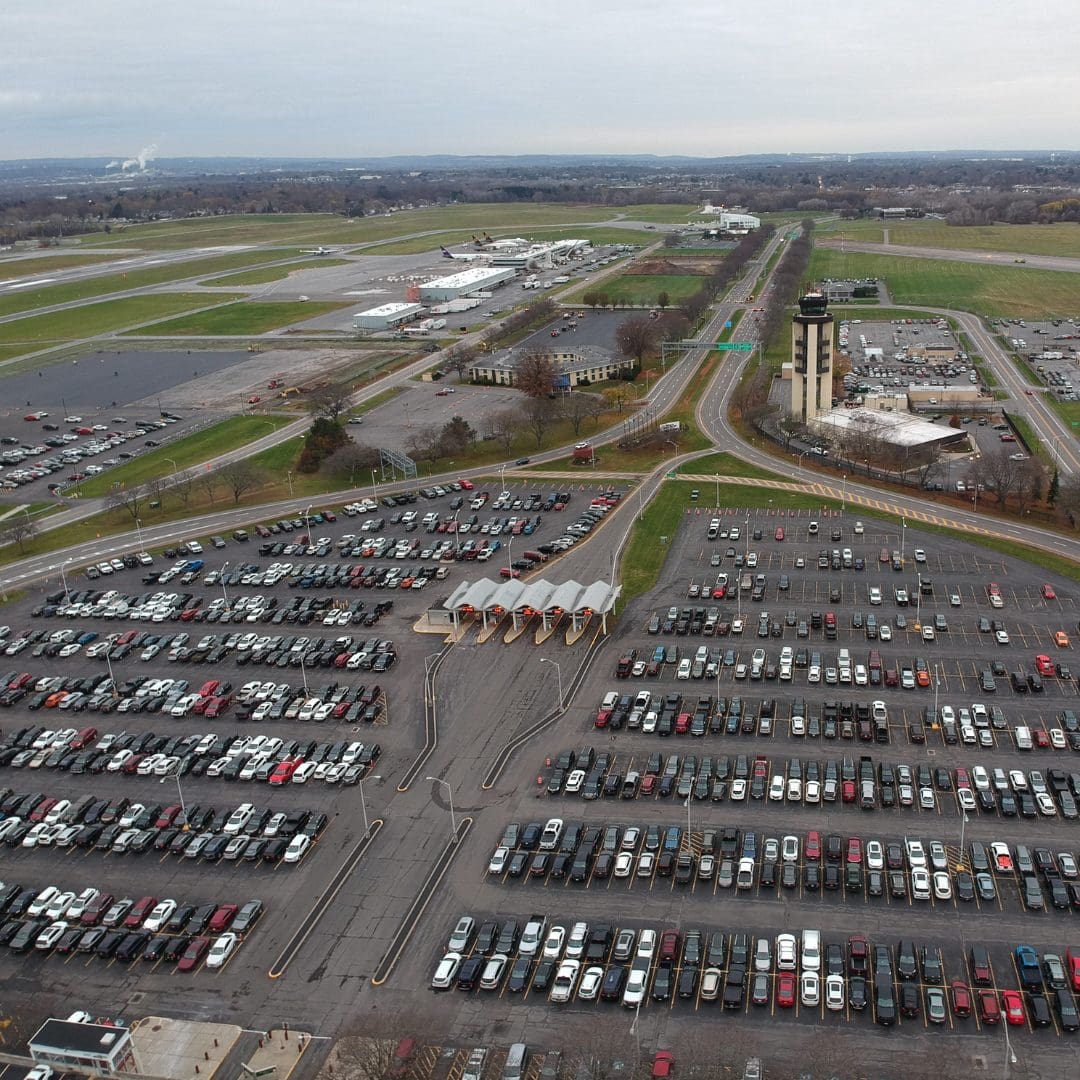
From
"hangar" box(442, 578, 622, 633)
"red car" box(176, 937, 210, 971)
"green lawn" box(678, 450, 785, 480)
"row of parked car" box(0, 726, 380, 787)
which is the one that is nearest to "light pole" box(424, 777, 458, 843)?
"row of parked car" box(0, 726, 380, 787)

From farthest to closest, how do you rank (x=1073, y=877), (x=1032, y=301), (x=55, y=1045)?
(x=1032, y=301), (x=1073, y=877), (x=55, y=1045)

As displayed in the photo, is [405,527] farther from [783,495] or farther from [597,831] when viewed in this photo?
[597,831]

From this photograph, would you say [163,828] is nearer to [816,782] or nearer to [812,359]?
[816,782]

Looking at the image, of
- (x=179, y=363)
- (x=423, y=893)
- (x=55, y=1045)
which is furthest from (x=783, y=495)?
(x=179, y=363)

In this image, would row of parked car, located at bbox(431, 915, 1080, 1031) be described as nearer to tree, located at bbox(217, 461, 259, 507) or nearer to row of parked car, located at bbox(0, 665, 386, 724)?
row of parked car, located at bbox(0, 665, 386, 724)

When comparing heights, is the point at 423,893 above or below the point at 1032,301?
below

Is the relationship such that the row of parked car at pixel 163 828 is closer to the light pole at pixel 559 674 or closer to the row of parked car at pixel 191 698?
the row of parked car at pixel 191 698
